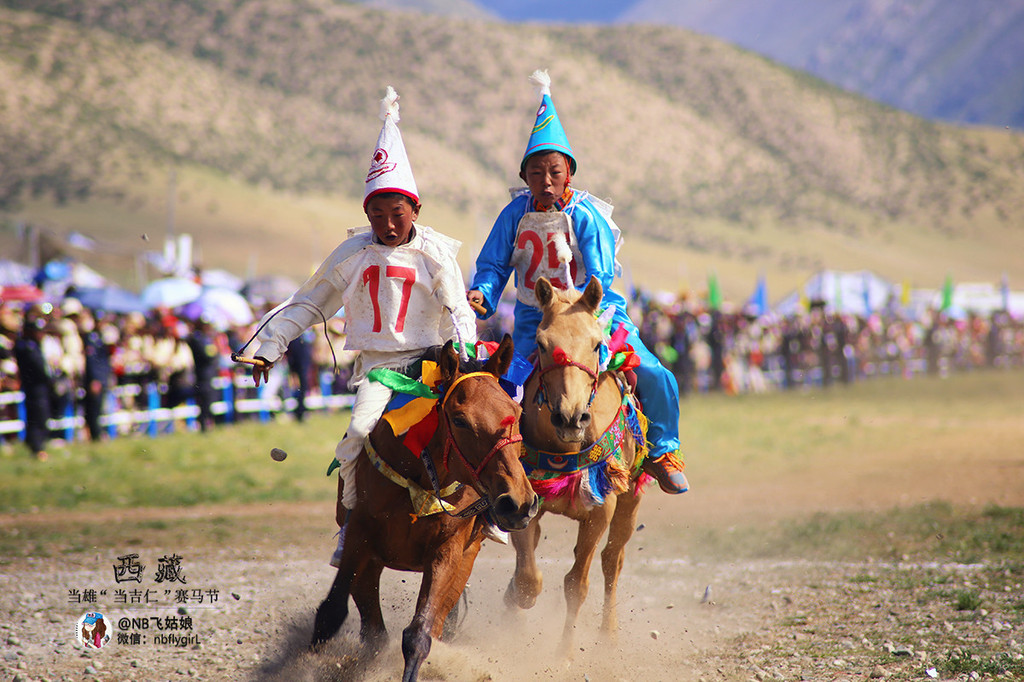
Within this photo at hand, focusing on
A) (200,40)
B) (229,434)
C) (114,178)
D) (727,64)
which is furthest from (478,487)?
(727,64)

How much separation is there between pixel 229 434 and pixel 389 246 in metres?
12.9

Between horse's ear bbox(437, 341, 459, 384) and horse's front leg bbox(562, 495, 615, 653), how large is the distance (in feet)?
5.95

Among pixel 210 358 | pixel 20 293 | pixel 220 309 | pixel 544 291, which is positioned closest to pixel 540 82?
pixel 544 291

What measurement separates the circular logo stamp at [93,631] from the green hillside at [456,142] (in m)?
60.4

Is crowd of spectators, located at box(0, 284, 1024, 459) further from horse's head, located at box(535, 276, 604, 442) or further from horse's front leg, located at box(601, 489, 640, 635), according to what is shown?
horse's front leg, located at box(601, 489, 640, 635)

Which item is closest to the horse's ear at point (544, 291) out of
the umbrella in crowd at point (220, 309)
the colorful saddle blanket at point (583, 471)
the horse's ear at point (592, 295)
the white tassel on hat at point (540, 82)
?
the horse's ear at point (592, 295)

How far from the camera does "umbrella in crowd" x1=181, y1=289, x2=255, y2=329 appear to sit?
19.6 m

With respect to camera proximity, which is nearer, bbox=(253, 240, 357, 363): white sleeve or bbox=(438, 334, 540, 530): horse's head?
bbox=(438, 334, 540, 530): horse's head

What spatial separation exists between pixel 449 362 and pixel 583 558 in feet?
7.39

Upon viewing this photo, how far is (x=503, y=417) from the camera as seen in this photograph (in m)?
4.73

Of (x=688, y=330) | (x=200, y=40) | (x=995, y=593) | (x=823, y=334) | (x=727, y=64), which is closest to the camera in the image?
(x=995, y=593)

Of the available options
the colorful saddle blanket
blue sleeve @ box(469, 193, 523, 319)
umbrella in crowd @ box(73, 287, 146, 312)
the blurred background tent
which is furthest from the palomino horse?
the blurred background tent

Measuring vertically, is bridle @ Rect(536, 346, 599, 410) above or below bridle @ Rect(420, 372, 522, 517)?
above

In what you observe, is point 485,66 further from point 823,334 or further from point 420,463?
point 420,463
